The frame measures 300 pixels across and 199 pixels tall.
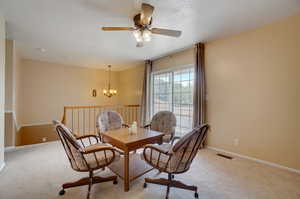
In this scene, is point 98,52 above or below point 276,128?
above

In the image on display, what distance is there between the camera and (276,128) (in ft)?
8.23

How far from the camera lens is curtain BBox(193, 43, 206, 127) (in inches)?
134

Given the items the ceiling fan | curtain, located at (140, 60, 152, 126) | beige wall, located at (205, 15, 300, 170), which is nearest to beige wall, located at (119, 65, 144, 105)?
curtain, located at (140, 60, 152, 126)

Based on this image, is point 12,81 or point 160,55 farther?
point 160,55

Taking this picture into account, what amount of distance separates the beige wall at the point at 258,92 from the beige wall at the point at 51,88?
5.16 metres

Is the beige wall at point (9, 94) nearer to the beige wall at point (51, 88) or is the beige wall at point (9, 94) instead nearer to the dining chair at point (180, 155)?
the beige wall at point (51, 88)

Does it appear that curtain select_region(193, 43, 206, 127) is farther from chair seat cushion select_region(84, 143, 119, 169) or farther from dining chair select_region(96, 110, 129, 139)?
chair seat cushion select_region(84, 143, 119, 169)

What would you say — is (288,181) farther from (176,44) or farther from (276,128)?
(176,44)

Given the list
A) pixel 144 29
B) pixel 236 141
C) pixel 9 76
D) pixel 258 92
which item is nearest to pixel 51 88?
pixel 9 76

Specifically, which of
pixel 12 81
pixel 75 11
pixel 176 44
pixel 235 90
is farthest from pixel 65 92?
pixel 235 90

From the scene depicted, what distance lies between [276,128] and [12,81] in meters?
5.56

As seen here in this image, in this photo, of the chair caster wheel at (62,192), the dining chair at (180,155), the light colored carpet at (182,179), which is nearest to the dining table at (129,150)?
the light colored carpet at (182,179)

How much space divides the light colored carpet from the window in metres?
1.41

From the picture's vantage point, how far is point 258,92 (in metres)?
2.71
